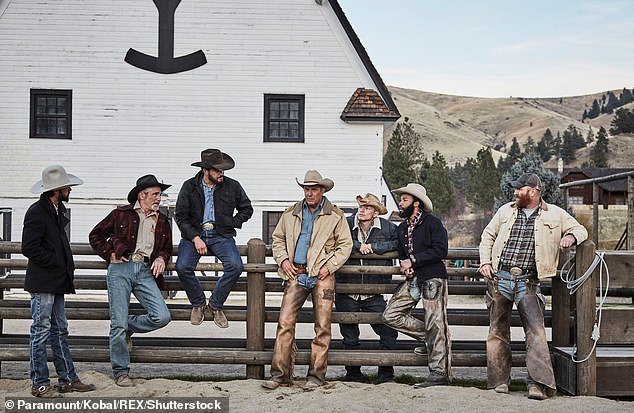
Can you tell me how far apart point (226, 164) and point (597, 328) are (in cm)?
392

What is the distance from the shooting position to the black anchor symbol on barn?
1970 centimetres

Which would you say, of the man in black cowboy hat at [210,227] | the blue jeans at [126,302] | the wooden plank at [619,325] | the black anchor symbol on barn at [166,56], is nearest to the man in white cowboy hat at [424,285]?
the wooden plank at [619,325]

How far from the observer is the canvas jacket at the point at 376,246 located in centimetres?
813

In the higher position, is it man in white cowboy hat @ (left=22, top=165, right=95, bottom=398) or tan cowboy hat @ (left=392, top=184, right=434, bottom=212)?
tan cowboy hat @ (left=392, top=184, right=434, bottom=212)

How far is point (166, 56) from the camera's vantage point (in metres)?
19.8

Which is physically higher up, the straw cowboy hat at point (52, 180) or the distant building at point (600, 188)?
the distant building at point (600, 188)

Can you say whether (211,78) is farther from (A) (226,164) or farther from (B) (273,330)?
(A) (226,164)

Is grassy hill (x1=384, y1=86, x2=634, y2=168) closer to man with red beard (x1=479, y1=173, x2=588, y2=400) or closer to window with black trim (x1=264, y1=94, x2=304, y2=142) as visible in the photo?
window with black trim (x1=264, y1=94, x2=304, y2=142)

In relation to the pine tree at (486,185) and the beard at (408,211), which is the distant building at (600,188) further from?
the beard at (408,211)

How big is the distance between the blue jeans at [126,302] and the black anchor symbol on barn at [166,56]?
41.5 ft

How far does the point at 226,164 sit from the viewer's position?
8109 millimetres

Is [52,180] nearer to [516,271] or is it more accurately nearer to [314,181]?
[314,181]

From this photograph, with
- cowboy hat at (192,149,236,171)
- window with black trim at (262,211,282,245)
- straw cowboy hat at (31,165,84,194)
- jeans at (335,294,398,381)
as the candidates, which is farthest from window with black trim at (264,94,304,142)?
straw cowboy hat at (31,165,84,194)

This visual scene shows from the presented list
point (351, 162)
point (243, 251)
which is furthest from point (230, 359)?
point (351, 162)
